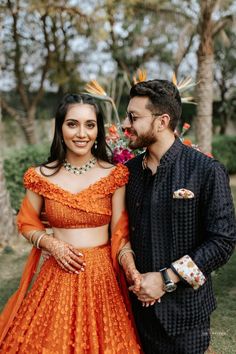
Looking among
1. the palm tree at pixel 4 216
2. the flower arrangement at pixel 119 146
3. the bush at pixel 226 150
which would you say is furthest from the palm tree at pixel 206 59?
the flower arrangement at pixel 119 146

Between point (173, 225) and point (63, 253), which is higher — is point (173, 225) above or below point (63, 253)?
above

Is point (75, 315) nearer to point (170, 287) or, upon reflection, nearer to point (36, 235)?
point (36, 235)

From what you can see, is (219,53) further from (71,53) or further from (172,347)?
(172,347)

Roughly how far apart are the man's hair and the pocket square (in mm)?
346

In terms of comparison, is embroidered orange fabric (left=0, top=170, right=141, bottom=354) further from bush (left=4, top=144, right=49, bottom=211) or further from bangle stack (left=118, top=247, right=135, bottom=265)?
bush (left=4, top=144, right=49, bottom=211)

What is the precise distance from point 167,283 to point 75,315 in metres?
0.60

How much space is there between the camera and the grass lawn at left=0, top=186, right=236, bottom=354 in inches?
138

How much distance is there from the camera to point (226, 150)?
14.1 m

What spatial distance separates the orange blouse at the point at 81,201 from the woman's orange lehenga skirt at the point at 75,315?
0.60ft

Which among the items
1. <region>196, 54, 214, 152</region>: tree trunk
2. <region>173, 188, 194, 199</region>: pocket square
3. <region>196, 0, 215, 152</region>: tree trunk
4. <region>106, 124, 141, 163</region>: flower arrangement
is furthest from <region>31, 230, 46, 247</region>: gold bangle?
<region>196, 54, 214, 152</region>: tree trunk

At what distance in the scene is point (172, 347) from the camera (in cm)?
215

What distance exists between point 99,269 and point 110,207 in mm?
351

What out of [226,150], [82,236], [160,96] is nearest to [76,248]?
[82,236]

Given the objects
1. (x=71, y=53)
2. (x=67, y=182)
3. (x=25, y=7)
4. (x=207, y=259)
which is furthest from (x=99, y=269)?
(x=71, y=53)
